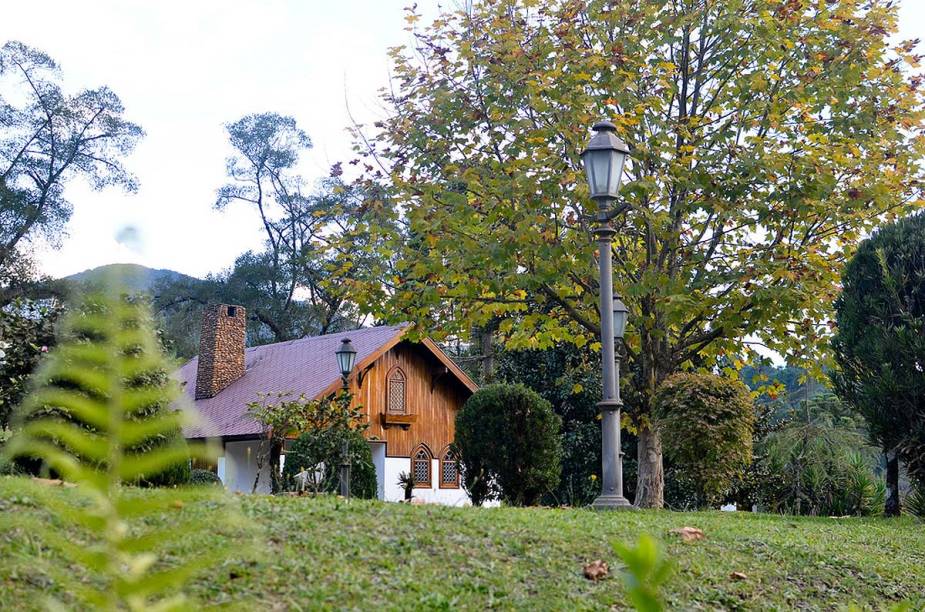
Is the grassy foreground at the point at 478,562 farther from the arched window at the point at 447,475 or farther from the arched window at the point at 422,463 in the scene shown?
the arched window at the point at 447,475

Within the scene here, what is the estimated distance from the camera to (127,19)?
7898mm

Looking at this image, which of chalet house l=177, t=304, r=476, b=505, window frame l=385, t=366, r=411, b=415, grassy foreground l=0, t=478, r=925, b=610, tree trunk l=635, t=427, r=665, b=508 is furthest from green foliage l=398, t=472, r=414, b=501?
grassy foreground l=0, t=478, r=925, b=610

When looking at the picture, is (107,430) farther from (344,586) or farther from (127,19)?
(127,19)

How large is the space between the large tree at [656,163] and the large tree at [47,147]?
21.5 meters

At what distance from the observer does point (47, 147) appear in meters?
32.6

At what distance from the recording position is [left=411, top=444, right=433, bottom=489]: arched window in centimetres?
2883

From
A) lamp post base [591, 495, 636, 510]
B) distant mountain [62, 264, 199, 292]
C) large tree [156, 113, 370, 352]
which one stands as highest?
large tree [156, 113, 370, 352]

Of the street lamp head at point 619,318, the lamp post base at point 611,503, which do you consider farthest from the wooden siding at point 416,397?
the lamp post base at point 611,503

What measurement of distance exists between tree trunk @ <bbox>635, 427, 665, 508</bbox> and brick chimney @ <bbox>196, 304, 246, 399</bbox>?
1915 cm

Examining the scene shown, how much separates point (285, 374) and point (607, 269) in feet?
67.3

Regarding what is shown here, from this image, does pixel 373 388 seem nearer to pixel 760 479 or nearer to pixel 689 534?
pixel 760 479

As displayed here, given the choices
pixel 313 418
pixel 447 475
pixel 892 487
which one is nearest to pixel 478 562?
pixel 892 487

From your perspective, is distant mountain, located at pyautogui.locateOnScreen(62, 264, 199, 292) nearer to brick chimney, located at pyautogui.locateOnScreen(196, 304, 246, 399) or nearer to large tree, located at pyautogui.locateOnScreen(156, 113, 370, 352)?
brick chimney, located at pyautogui.locateOnScreen(196, 304, 246, 399)

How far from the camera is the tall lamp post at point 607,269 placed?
32.5 ft
